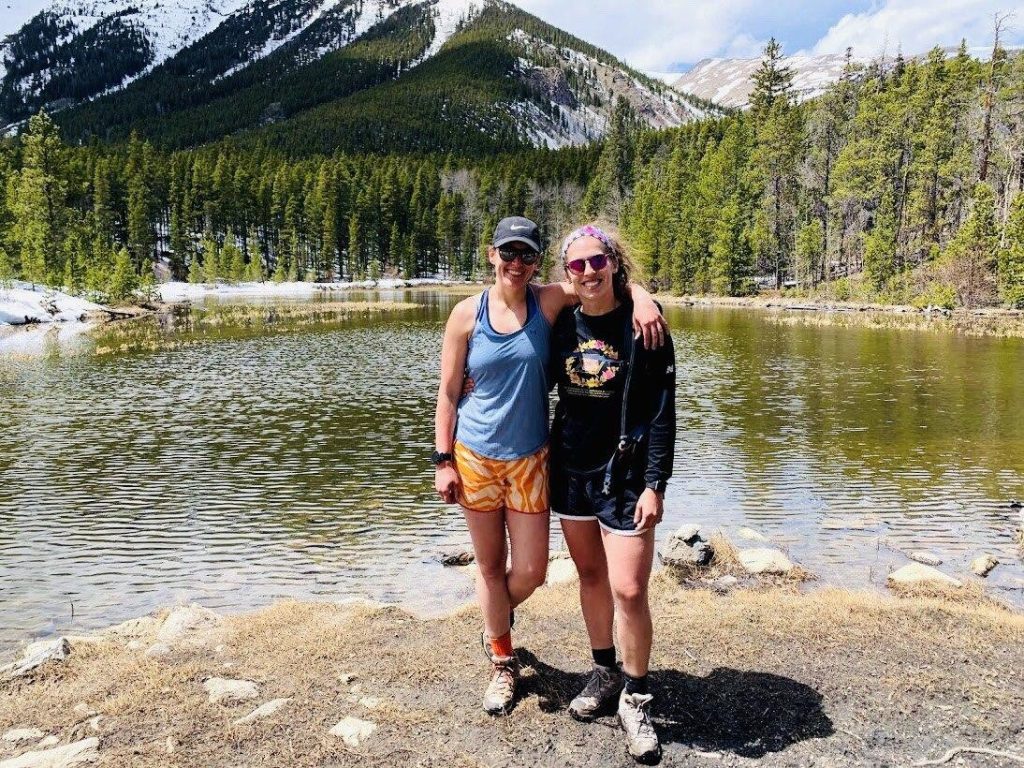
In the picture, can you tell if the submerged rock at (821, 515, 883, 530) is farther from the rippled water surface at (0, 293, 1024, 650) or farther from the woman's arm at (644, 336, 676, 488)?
the woman's arm at (644, 336, 676, 488)

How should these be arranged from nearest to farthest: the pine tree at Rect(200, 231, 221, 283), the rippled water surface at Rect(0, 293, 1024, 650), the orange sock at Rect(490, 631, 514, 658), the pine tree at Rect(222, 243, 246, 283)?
the orange sock at Rect(490, 631, 514, 658) → the rippled water surface at Rect(0, 293, 1024, 650) → the pine tree at Rect(200, 231, 221, 283) → the pine tree at Rect(222, 243, 246, 283)

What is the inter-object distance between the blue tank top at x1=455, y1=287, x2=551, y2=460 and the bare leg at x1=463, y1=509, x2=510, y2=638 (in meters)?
0.46

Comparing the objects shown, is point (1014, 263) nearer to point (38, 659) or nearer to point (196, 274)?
point (38, 659)

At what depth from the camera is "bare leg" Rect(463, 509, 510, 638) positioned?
4336 mm

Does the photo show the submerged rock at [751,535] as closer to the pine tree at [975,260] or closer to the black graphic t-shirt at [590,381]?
the black graphic t-shirt at [590,381]

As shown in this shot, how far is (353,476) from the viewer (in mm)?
13320

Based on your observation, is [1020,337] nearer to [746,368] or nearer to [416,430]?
[746,368]

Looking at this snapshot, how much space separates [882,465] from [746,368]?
1339cm

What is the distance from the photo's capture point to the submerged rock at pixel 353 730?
412cm

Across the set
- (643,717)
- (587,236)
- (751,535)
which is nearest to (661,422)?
(587,236)

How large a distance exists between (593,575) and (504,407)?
1.17 metres

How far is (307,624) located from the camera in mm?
6238

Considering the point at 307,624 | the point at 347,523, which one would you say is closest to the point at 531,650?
the point at 307,624

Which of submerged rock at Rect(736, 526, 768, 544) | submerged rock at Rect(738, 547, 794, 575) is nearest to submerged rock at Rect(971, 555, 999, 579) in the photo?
submerged rock at Rect(738, 547, 794, 575)
